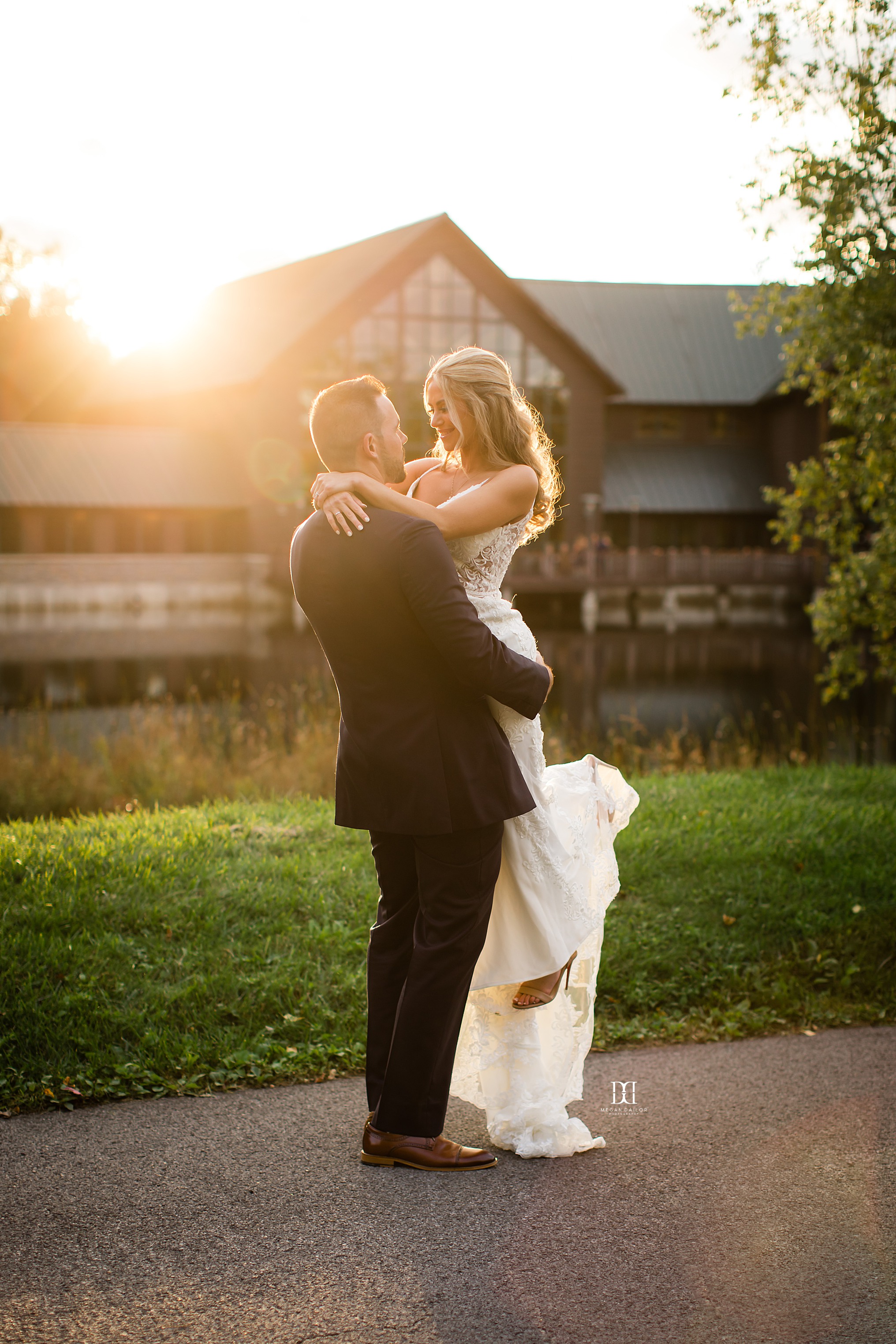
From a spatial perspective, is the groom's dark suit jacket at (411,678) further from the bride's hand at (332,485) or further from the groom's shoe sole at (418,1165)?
the groom's shoe sole at (418,1165)

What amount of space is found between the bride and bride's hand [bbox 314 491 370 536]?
0.04m

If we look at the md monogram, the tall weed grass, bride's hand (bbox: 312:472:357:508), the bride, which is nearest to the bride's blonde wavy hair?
the bride

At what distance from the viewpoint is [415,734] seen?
10.4 ft

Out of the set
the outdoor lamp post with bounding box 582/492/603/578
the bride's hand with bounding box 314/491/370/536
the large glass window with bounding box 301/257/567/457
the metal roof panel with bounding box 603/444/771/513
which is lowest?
the bride's hand with bounding box 314/491/370/536

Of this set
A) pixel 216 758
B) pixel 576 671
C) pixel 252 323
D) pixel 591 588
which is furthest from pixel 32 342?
pixel 216 758

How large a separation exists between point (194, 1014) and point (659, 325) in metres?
49.5

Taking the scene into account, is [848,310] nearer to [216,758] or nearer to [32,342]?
[216,758]

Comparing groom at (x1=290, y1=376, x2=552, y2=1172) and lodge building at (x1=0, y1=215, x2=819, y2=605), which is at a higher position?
lodge building at (x1=0, y1=215, x2=819, y2=605)

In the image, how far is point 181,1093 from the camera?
12.6ft

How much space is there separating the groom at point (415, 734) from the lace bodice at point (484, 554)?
10.7 inches

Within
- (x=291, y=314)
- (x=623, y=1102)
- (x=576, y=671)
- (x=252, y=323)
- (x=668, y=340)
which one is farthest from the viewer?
(x=668, y=340)

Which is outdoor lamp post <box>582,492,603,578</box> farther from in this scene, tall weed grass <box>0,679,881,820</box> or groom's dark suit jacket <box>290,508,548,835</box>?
groom's dark suit jacket <box>290,508,548,835</box>

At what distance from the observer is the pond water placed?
17000mm

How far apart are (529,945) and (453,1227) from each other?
81cm
